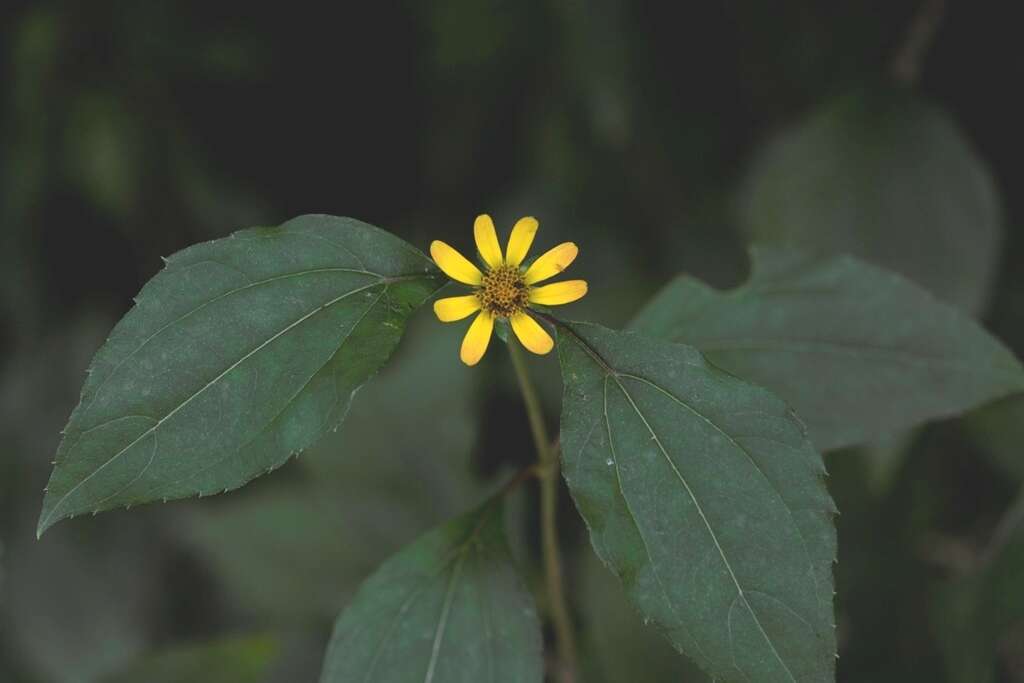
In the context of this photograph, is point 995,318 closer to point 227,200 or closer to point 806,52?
point 806,52

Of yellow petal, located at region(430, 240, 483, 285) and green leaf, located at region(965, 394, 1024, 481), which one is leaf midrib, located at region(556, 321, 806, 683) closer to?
yellow petal, located at region(430, 240, 483, 285)

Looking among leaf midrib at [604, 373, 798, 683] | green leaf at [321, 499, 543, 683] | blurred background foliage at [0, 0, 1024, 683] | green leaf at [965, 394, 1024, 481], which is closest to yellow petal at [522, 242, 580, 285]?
leaf midrib at [604, 373, 798, 683]

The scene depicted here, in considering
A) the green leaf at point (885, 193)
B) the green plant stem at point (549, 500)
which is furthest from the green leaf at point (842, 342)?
the green leaf at point (885, 193)

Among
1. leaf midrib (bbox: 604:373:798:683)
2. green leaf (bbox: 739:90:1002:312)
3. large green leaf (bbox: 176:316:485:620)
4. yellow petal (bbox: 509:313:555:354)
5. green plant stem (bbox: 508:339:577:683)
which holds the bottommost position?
leaf midrib (bbox: 604:373:798:683)

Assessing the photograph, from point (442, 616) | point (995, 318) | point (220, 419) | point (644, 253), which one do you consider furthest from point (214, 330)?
point (995, 318)

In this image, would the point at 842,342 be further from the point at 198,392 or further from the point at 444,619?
the point at 198,392

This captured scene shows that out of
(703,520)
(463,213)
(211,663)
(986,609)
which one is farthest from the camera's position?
(463,213)

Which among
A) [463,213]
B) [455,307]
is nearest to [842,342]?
[455,307]
